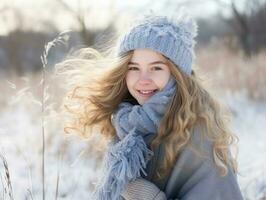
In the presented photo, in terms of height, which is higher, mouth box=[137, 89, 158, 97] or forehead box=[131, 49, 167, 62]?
forehead box=[131, 49, 167, 62]

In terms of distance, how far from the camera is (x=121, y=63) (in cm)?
238

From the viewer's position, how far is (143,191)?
218cm

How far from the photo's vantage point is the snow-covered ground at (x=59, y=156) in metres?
4.20

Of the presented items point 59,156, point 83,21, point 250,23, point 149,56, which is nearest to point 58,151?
point 59,156

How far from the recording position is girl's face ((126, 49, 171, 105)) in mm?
2256

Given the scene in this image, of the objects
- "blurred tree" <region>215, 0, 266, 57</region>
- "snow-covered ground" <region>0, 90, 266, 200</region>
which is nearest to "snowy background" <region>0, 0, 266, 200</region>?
"snow-covered ground" <region>0, 90, 266, 200</region>

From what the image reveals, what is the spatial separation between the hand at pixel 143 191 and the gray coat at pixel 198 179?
0.08m

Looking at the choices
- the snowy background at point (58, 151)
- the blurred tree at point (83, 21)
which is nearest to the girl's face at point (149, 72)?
the snowy background at point (58, 151)

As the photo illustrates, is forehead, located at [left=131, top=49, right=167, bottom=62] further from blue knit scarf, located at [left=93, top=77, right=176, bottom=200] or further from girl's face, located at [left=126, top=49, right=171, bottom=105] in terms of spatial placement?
blue knit scarf, located at [left=93, top=77, right=176, bottom=200]

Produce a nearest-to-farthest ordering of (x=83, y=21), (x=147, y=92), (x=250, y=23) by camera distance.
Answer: (x=147, y=92), (x=83, y=21), (x=250, y=23)

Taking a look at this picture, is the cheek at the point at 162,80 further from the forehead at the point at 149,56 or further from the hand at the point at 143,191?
the hand at the point at 143,191

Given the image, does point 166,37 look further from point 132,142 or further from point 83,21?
point 83,21

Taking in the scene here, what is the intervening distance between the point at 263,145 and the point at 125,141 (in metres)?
4.29

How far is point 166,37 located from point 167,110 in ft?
0.98
